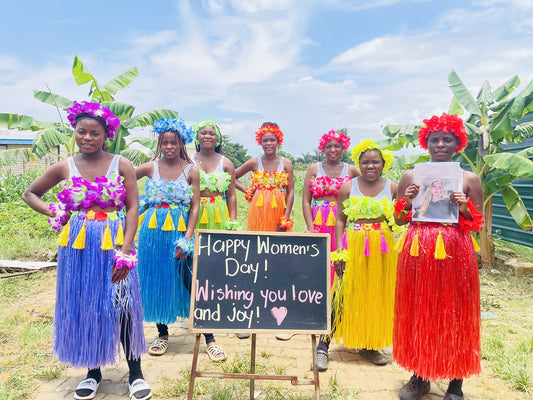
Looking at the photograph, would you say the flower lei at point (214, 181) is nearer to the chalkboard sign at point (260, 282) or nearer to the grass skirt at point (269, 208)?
the grass skirt at point (269, 208)

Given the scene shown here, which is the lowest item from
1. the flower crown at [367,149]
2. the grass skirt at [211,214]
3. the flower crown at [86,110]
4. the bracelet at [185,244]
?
the bracelet at [185,244]

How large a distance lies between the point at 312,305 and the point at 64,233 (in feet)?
5.79

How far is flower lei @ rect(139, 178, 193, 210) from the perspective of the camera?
12.0 ft

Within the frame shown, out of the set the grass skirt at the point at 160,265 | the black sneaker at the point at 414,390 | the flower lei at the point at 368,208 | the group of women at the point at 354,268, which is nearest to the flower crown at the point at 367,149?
the group of women at the point at 354,268

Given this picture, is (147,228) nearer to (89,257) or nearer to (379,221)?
(89,257)

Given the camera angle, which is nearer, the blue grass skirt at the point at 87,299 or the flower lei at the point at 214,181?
the blue grass skirt at the point at 87,299

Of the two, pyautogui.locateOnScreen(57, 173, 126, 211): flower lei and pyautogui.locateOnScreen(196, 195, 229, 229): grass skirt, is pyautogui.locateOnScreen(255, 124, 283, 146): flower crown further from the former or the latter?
pyautogui.locateOnScreen(57, 173, 126, 211): flower lei

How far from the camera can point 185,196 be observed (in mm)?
3658

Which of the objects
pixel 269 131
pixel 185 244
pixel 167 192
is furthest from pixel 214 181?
pixel 269 131

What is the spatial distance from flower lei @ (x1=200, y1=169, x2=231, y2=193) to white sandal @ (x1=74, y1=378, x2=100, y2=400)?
1934 mm

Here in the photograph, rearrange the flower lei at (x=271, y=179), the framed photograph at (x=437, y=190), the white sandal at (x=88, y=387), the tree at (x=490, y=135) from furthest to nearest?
the tree at (x=490, y=135) → the flower lei at (x=271, y=179) → the white sandal at (x=88, y=387) → the framed photograph at (x=437, y=190)

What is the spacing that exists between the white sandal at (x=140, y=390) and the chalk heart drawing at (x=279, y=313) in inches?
43.1

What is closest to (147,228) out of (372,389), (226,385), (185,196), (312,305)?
(185,196)

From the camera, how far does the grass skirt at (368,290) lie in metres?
3.48
